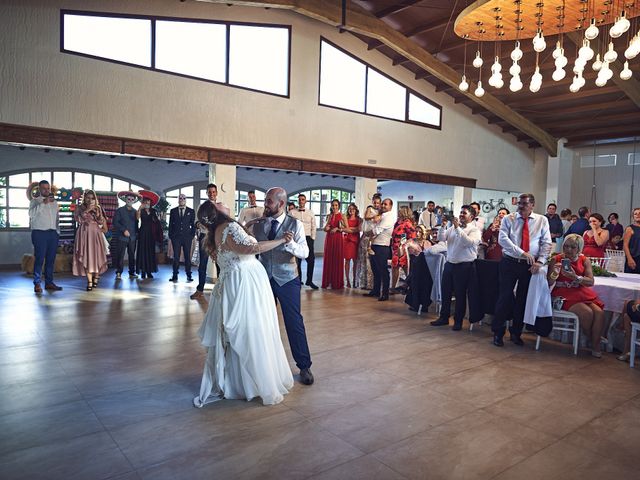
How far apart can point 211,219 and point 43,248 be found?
5.22m

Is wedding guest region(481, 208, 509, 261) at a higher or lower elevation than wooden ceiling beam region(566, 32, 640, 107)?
lower

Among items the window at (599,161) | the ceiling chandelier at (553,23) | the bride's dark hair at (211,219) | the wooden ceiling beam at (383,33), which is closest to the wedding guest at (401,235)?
the ceiling chandelier at (553,23)

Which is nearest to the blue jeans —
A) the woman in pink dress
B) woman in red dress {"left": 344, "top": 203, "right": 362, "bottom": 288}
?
the woman in pink dress

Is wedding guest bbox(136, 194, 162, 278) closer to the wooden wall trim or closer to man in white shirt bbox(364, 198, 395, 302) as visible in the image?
the wooden wall trim

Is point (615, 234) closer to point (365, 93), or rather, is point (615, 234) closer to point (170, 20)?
point (365, 93)

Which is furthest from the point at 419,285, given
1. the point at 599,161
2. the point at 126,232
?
the point at 599,161

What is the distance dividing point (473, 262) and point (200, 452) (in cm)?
399

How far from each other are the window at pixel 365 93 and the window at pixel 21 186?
6359 millimetres

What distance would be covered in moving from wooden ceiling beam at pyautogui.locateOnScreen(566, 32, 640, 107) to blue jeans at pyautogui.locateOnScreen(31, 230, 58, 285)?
9.35m

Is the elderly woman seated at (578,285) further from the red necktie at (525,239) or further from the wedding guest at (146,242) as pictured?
the wedding guest at (146,242)

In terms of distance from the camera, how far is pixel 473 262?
5.55 metres

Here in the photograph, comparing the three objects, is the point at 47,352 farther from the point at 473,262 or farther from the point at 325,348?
the point at 473,262

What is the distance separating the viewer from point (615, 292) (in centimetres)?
477

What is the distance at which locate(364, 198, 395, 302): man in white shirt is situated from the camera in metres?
7.39
